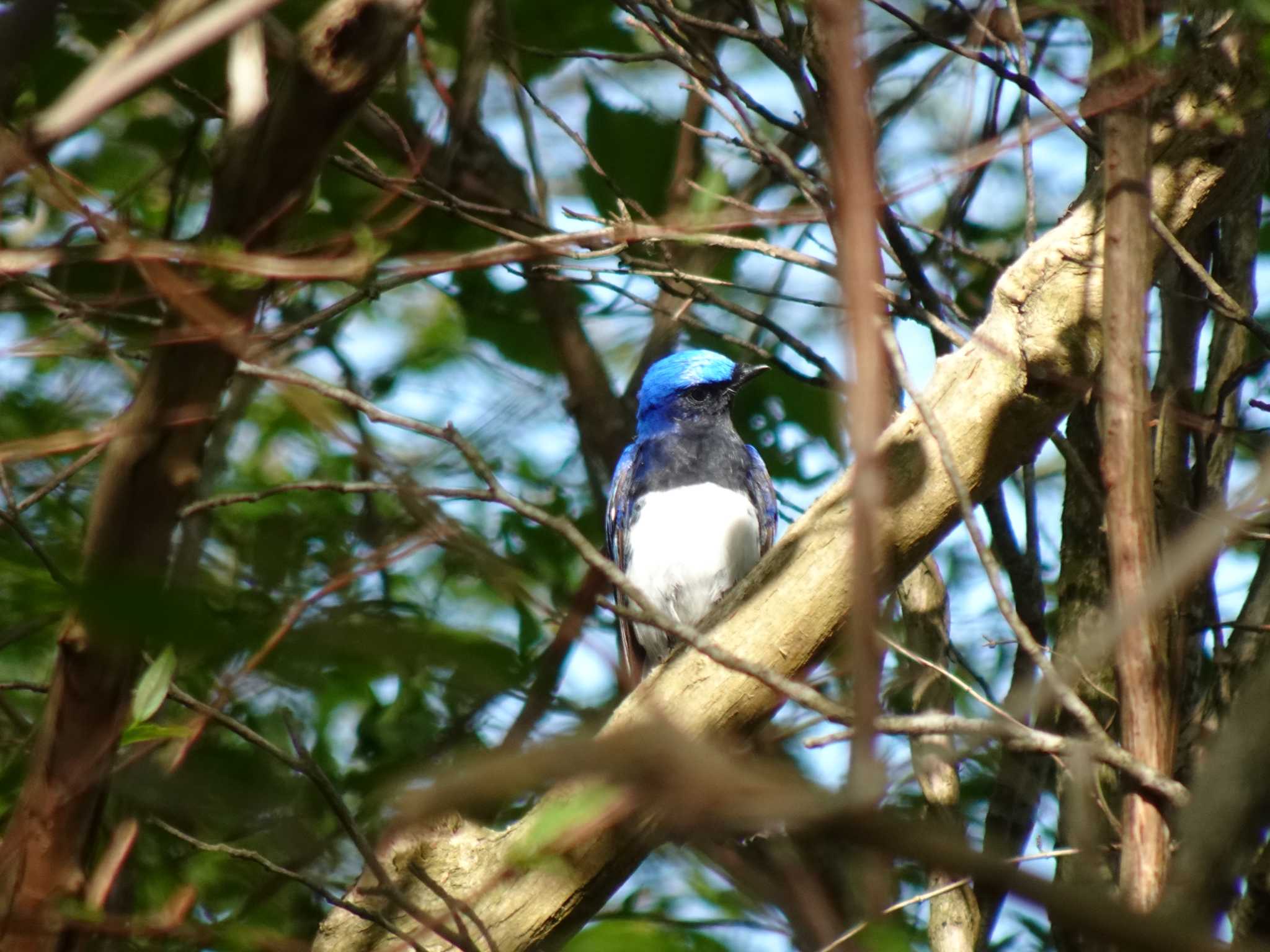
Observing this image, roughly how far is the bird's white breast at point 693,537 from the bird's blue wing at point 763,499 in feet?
0.10

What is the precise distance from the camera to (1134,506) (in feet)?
4.81

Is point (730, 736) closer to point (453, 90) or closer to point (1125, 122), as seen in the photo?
point (1125, 122)

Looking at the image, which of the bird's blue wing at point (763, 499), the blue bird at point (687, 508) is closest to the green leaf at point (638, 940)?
the blue bird at point (687, 508)

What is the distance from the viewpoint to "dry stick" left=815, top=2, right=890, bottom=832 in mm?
815

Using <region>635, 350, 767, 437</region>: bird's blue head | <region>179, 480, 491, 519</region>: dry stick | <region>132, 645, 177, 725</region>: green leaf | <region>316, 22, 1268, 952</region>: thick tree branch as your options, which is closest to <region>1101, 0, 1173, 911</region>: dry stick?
<region>179, 480, 491, 519</region>: dry stick

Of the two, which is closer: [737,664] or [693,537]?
[737,664]

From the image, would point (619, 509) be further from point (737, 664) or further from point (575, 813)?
point (575, 813)

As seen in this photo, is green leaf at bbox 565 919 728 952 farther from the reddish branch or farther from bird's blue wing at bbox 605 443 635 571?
bird's blue wing at bbox 605 443 635 571

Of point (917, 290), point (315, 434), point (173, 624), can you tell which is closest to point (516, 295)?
point (315, 434)

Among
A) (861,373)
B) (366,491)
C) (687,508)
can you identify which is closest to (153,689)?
(366,491)

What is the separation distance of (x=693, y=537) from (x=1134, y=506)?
174 inches

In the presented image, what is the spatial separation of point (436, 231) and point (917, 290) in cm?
195

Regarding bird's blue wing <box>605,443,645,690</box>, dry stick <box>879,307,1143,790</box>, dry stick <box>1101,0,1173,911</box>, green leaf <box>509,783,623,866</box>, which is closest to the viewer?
dry stick <box>1101,0,1173,911</box>

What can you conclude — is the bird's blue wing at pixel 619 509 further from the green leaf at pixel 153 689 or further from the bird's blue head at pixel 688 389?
the green leaf at pixel 153 689
